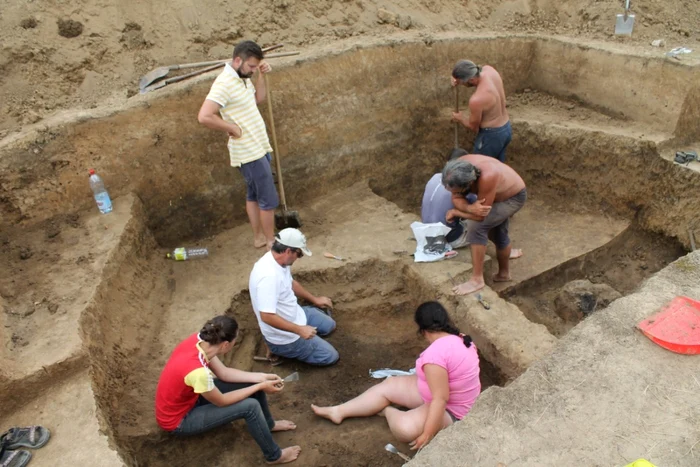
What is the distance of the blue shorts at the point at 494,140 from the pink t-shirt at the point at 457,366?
10.1ft

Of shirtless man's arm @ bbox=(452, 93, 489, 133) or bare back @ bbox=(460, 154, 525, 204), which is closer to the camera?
bare back @ bbox=(460, 154, 525, 204)

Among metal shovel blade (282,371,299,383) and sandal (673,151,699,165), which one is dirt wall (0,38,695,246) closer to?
sandal (673,151,699,165)

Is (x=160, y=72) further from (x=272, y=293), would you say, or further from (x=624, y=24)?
(x=624, y=24)

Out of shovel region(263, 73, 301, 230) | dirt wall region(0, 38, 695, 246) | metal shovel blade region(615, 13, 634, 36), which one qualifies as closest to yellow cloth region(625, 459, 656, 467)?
shovel region(263, 73, 301, 230)

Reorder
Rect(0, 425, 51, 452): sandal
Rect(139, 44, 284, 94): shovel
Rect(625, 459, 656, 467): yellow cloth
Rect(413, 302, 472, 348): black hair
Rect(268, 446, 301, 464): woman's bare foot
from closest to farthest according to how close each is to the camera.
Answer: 1. Rect(625, 459, 656, 467): yellow cloth
2. Rect(0, 425, 51, 452): sandal
3. Rect(413, 302, 472, 348): black hair
4. Rect(268, 446, 301, 464): woman's bare foot
5. Rect(139, 44, 284, 94): shovel

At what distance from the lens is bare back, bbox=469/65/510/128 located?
5672 mm

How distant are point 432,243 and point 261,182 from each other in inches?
71.3

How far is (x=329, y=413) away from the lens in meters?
4.29

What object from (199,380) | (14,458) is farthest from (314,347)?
(14,458)

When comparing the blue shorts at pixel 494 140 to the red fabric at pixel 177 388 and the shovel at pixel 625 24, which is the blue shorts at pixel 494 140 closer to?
the shovel at pixel 625 24

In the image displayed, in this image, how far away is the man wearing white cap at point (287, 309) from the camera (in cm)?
415

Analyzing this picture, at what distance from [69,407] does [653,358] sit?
3.72 meters

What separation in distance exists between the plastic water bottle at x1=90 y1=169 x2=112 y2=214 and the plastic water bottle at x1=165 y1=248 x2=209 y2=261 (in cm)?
80

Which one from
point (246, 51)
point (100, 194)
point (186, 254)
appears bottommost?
point (186, 254)
